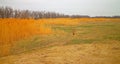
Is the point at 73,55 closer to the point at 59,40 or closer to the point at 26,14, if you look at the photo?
the point at 59,40

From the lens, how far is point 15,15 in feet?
12.5

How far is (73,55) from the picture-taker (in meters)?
3.66

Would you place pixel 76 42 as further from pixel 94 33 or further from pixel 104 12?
pixel 104 12

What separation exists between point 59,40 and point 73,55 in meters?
0.38

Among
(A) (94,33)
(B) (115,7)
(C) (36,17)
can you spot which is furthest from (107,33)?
(C) (36,17)

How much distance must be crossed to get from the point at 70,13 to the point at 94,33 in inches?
21.4

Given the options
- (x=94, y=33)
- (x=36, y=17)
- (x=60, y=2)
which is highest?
(x=60, y=2)

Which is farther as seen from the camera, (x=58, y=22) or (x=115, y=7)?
(x=58, y=22)

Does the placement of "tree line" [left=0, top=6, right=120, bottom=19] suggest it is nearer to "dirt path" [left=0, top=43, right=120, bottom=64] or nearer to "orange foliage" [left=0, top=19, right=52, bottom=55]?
"orange foliage" [left=0, top=19, right=52, bottom=55]

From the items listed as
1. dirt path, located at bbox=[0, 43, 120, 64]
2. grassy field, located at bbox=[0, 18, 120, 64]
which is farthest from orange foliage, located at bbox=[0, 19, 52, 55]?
dirt path, located at bbox=[0, 43, 120, 64]

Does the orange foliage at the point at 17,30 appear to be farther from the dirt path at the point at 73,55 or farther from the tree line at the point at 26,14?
the dirt path at the point at 73,55

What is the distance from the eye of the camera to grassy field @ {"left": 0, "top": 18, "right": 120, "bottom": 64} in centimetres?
361

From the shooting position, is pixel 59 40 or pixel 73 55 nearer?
pixel 73 55

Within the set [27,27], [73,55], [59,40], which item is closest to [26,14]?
[27,27]
